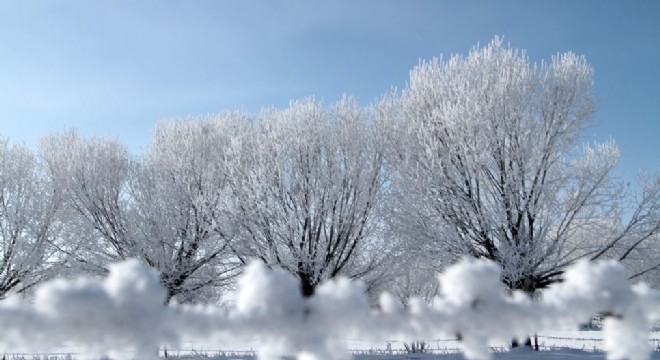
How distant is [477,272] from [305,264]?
12617 millimetres

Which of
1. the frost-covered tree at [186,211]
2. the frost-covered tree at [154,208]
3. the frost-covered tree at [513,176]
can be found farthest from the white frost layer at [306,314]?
the frost-covered tree at [154,208]

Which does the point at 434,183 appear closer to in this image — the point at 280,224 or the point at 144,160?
the point at 280,224

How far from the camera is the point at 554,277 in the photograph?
14117mm

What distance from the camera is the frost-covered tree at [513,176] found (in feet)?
42.2

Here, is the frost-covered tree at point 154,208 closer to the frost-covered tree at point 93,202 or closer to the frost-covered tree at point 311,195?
the frost-covered tree at point 93,202

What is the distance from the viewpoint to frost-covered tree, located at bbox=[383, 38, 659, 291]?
12.9 meters

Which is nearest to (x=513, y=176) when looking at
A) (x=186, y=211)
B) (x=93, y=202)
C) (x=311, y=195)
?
(x=311, y=195)

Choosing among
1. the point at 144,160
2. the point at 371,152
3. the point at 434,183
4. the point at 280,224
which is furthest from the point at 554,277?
the point at 144,160

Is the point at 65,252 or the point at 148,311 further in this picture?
the point at 65,252

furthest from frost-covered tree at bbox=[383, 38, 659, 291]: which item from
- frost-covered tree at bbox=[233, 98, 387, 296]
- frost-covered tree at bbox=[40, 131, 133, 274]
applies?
frost-covered tree at bbox=[40, 131, 133, 274]

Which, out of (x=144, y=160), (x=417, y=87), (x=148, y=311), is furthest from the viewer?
(x=144, y=160)

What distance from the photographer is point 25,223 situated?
1573cm

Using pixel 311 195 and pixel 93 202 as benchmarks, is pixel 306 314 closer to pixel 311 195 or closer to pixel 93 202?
pixel 311 195

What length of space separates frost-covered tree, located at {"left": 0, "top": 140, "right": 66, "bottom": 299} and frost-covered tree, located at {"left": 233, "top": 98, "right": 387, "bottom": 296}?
6.89 meters
